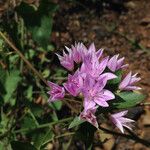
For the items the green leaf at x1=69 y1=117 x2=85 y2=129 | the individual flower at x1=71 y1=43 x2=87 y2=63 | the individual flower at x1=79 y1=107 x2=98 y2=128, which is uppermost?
the individual flower at x1=71 y1=43 x2=87 y2=63

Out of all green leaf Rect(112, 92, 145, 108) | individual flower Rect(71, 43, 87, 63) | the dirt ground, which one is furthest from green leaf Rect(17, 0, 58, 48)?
green leaf Rect(112, 92, 145, 108)

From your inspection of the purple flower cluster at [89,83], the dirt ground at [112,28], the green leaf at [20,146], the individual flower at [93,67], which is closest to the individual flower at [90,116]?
the purple flower cluster at [89,83]

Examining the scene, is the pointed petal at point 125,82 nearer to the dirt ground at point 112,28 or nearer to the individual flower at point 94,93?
the individual flower at point 94,93

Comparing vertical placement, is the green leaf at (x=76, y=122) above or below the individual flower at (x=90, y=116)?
below

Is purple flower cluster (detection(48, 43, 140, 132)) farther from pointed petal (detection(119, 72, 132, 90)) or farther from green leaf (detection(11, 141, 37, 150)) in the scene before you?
green leaf (detection(11, 141, 37, 150))

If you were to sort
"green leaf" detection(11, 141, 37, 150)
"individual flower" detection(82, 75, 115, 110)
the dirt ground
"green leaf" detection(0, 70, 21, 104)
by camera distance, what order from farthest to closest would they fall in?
the dirt ground → "green leaf" detection(0, 70, 21, 104) → "green leaf" detection(11, 141, 37, 150) → "individual flower" detection(82, 75, 115, 110)

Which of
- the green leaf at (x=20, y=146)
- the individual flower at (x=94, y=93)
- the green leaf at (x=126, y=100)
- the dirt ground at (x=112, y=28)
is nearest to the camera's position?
the individual flower at (x=94, y=93)
